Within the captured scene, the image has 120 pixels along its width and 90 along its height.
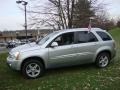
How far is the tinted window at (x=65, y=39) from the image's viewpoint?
10719 mm

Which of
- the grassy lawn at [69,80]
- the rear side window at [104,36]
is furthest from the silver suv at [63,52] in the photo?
the grassy lawn at [69,80]

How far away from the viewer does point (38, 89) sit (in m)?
8.09

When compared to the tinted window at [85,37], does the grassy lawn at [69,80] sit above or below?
below

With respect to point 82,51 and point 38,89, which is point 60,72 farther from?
point 38,89

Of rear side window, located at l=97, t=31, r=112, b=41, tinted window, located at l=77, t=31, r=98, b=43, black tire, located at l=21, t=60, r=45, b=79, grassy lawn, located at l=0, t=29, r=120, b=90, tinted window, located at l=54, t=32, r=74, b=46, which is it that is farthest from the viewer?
rear side window, located at l=97, t=31, r=112, b=41

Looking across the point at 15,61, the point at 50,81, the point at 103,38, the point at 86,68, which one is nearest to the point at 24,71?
the point at 15,61

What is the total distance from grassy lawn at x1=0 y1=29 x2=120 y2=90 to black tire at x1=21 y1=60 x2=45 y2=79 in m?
0.23

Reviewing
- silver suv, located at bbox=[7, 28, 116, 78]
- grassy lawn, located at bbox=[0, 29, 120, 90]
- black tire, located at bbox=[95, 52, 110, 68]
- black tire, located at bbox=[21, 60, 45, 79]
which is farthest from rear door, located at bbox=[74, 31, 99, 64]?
black tire, located at bbox=[21, 60, 45, 79]

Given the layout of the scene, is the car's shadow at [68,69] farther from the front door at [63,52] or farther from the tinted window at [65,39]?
the tinted window at [65,39]

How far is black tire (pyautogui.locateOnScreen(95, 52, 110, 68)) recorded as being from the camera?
37.3 ft

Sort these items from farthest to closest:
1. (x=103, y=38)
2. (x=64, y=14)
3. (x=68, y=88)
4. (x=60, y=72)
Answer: (x=64, y=14), (x=103, y=38), (x=60, y=72), (x=68, y=88)

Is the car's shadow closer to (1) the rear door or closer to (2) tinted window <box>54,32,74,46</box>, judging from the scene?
(1) the rear door

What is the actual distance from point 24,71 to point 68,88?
247 cm

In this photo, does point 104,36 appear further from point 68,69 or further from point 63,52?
point 63,52
